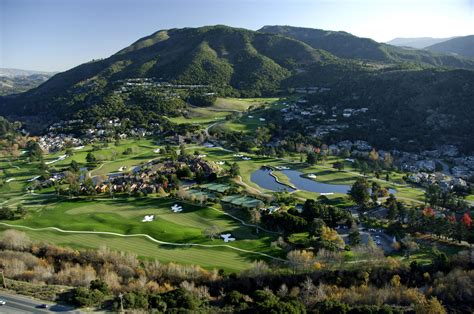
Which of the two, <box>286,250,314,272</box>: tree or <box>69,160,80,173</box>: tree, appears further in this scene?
<box>69,160,80,173</box>: tree

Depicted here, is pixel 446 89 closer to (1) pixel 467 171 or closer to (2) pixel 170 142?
(1) pixel 467 171

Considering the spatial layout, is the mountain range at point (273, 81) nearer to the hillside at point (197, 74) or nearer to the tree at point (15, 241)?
the hillside at point (197, 74)

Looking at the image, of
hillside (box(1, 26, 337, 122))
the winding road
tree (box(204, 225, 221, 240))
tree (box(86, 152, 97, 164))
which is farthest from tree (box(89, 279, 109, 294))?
hillside (box(1, 26, 337, 122))

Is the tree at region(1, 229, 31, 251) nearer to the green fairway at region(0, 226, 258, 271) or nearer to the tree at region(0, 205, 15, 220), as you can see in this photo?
the green fairway at region(0, 226, 258, 271)

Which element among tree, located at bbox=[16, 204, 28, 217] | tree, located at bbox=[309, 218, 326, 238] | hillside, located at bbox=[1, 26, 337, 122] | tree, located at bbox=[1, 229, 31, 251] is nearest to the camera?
tree, located at bbox=[1, 229, 31, 251]

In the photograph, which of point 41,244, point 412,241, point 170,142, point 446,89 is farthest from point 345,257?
point 446,89

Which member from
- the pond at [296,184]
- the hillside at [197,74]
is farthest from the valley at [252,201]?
the hillside at [197,74]
